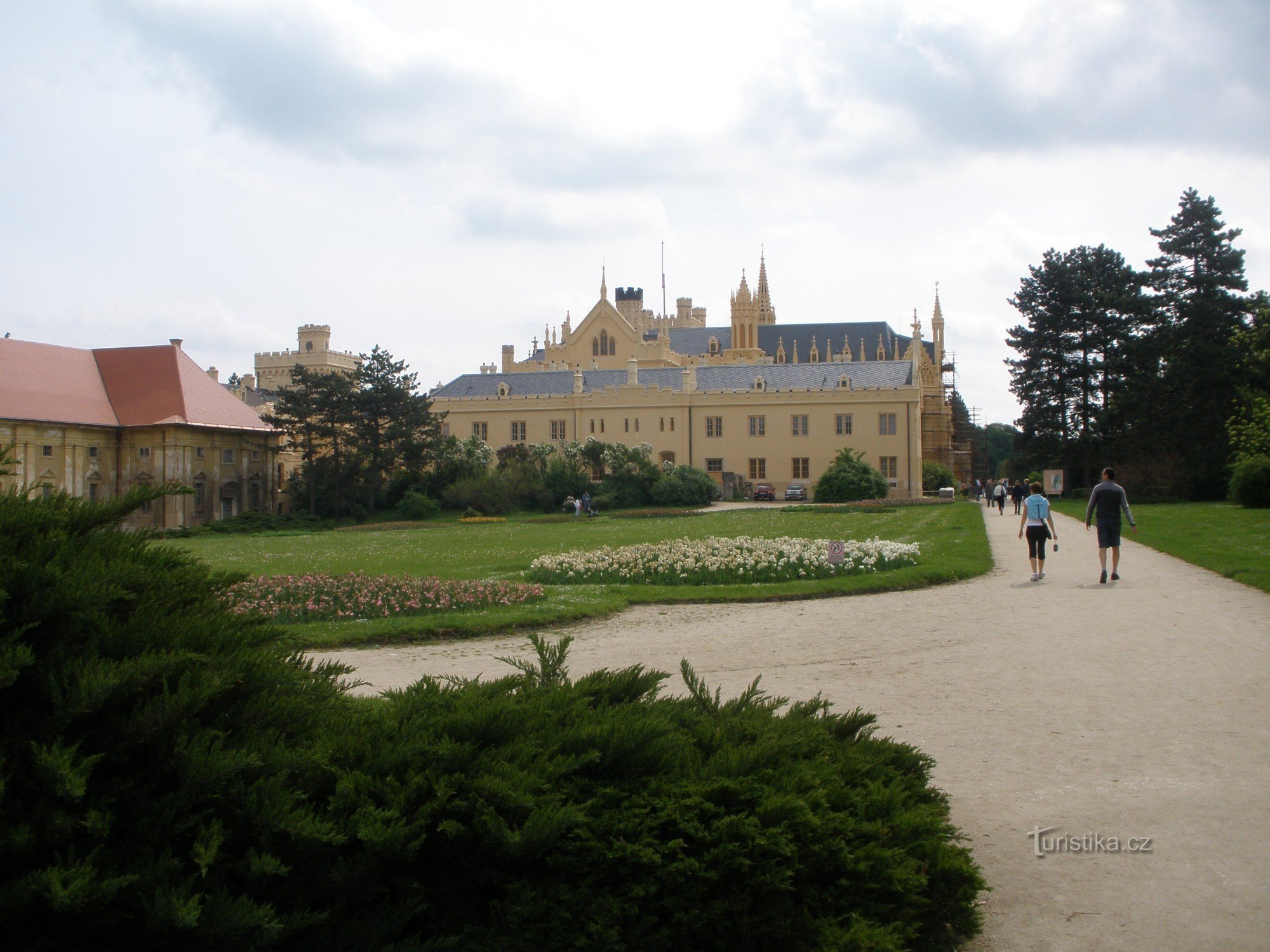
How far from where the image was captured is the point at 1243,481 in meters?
35.8

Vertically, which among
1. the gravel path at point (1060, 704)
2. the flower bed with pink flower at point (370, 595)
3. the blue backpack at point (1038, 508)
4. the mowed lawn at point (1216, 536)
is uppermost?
the blue backpack at point (1038, 508)

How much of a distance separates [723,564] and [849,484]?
38.0 m

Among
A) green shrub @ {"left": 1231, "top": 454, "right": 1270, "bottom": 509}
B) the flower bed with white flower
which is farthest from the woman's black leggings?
green shrub @ {"left": 1231, "top": 454, "right": 1270, "bottom": 509}

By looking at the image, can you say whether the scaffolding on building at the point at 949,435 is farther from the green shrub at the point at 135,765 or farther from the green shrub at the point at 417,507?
the green shrub at the point at 135,765

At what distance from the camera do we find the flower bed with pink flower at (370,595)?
1390 cm

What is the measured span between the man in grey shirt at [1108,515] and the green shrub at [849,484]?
3688 centimetres

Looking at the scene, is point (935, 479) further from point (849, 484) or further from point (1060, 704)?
point (1060, 704)

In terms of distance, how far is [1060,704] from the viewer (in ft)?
26.2

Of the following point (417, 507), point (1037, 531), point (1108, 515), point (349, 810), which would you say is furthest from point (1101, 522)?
point (417, 507)

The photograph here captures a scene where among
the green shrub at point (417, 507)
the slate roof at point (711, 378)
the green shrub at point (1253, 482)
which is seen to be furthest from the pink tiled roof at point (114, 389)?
the green shrub at point (1253, 482)

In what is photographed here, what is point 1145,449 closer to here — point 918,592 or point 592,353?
point 918,592

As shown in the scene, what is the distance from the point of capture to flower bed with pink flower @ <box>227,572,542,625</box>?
13.9 metres

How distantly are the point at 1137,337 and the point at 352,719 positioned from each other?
60.1m

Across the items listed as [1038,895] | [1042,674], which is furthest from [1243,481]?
[1038,895]
